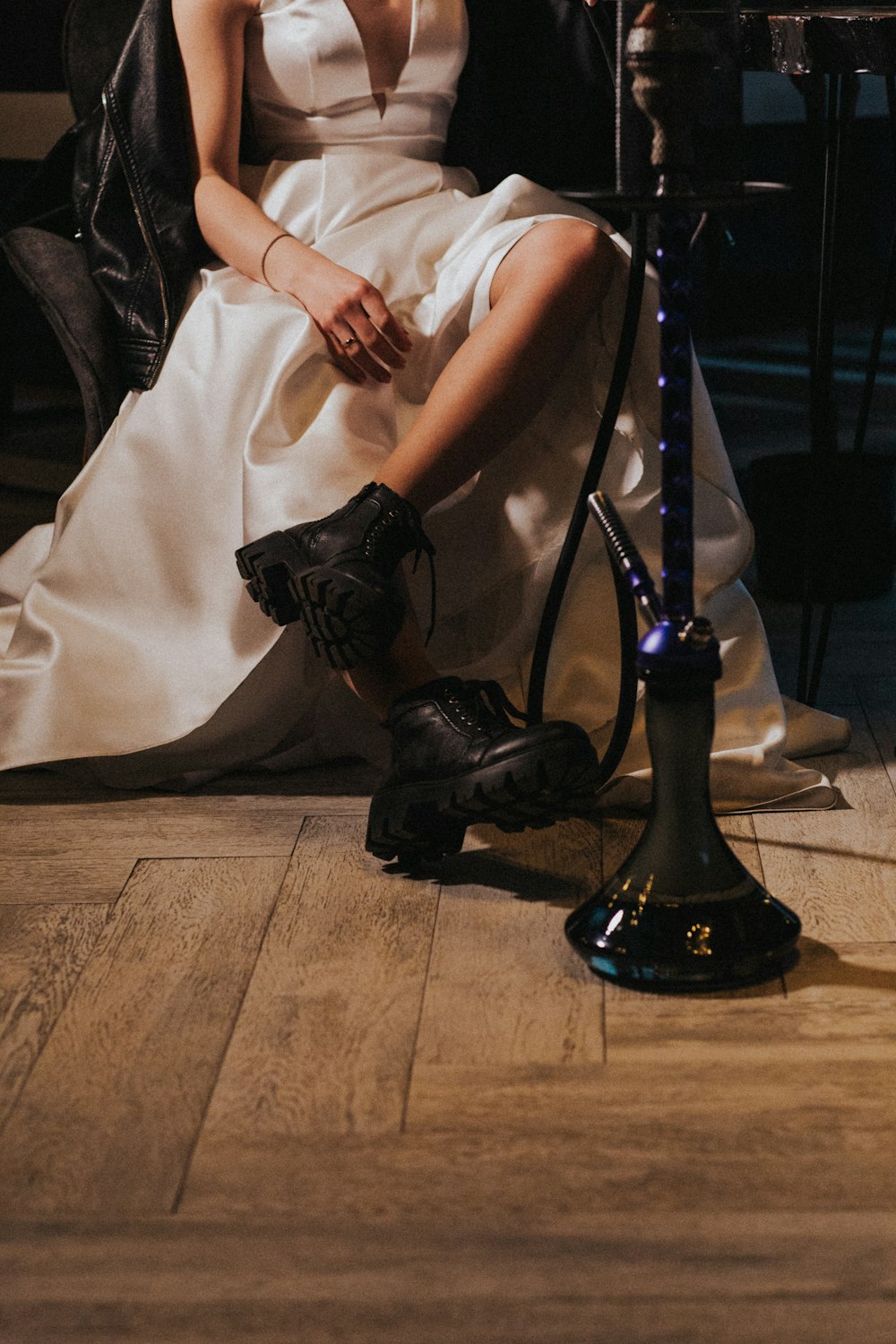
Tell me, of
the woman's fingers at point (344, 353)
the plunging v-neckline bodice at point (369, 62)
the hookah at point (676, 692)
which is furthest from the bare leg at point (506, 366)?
the plunging v-neckline bodice at point (369, 62)

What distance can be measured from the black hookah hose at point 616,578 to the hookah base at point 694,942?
0.62ft

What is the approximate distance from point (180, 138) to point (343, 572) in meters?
0.64

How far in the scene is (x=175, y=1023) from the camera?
1.09m

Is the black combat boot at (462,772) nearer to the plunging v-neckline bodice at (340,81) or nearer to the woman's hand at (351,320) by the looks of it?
the woman's hand at (351,320)

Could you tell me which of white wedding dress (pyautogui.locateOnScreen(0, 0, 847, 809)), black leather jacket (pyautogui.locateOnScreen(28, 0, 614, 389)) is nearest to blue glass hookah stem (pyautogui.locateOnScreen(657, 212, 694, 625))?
white wedding dress (pyautogui.locateOnScreen(0, 0, 847, 809))

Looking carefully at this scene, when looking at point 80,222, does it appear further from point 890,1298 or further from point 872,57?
point 890,1298

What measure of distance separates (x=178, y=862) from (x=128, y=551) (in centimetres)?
38

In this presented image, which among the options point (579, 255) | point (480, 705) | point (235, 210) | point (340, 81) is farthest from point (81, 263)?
point (480, 705)

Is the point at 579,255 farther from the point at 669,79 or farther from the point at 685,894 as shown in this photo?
the point at 685,894

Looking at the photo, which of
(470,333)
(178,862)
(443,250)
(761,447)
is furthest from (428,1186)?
(761,447)

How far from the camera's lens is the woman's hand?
4.82ft

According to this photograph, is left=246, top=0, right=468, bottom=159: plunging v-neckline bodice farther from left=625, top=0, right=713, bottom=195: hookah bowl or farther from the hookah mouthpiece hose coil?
the hookah mouthpiece hose coil

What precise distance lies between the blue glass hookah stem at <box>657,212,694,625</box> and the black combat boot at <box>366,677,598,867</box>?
183 millimetres

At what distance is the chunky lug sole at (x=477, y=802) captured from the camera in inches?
47.5
